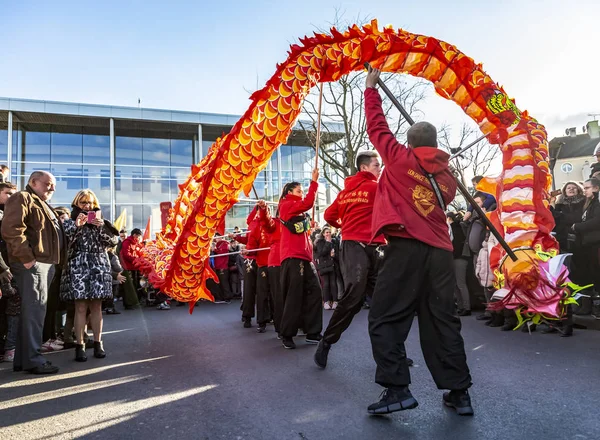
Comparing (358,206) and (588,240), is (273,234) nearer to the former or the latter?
(358,206)

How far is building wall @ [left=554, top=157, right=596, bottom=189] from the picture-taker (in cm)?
4009

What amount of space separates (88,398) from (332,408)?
→ 6.72ft

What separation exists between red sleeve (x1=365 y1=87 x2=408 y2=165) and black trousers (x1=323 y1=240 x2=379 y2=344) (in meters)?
1.29

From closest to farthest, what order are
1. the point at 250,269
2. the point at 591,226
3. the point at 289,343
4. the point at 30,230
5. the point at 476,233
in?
the point at 30,230 < the point at 289,343 < the point at 591,226 < the point at 476,233 < the point at 250,269

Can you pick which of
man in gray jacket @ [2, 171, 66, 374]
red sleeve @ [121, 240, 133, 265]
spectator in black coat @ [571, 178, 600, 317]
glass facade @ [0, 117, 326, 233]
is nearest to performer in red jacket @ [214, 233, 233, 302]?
red sleeve @ [121, 240, 133, 265]

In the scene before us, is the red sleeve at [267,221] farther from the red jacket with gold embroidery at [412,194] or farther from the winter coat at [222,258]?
the winter coat at [222,258]

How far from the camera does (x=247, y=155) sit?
481 centimetres

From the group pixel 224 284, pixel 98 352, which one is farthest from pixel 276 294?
pixel 224 284

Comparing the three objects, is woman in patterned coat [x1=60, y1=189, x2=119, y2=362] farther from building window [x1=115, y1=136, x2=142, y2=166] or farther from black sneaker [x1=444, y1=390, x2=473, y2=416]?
building window [x1=115, y1=136, x2=142, y2=166]

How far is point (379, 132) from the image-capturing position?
3.31 m

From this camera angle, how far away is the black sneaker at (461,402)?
2951 millimetres

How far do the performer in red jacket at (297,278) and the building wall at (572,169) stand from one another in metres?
40.7

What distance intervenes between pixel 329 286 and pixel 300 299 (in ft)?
15.9

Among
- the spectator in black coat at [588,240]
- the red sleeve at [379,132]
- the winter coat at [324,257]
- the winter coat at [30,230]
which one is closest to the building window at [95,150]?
the winter coat at [324,257]
